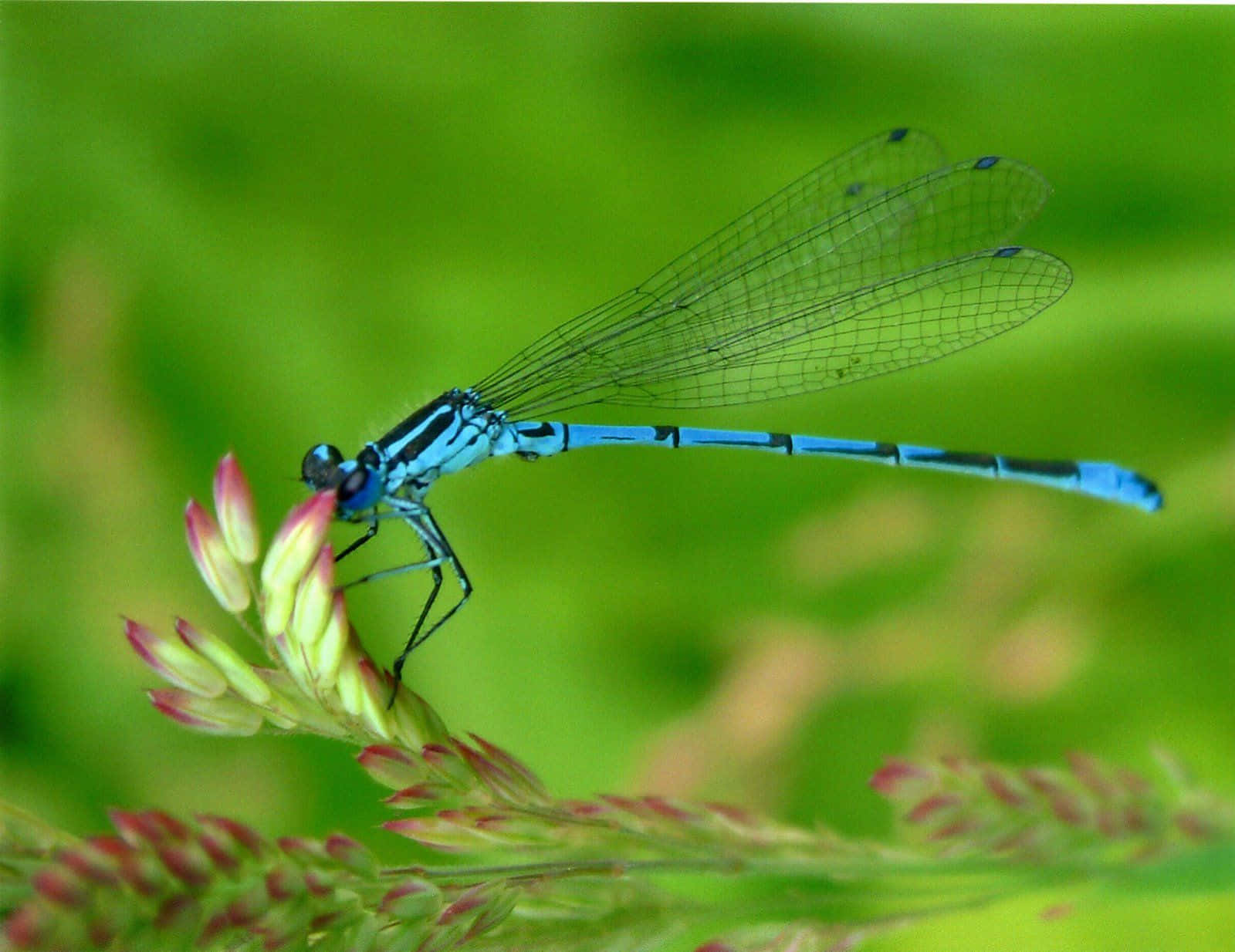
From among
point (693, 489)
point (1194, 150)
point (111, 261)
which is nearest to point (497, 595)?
point (693, 489)

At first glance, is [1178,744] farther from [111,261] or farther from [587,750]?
[111,261]

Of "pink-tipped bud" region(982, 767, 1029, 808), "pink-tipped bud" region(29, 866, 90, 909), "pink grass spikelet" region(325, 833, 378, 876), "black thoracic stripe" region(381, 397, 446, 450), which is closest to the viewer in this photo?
"pink-tipped bud" region(29, 866, 90, 909)

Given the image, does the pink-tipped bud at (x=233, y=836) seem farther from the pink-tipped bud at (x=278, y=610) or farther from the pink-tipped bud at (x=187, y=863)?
the pink-tipped bud at (x=278, y=610)

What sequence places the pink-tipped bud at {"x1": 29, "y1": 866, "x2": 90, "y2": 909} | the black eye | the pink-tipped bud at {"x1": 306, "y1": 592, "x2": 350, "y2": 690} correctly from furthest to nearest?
the black eye, the pink-tipped bud at {"x1": 306, "y1": 592, "x2": 350, "y2": 690}, the pink-tipped bud at {"x1": 29, "y1": 866, "x2": 90, "y2": 909}

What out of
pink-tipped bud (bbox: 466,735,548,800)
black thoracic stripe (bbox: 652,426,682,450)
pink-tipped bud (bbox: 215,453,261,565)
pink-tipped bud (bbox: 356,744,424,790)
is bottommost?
pink-tipped bud (bbox: 356,744,424,790)

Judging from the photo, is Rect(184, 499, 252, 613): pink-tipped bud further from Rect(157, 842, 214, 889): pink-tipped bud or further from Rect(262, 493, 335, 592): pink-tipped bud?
Rect(157, 842, 214, 889): pink-tipped bud

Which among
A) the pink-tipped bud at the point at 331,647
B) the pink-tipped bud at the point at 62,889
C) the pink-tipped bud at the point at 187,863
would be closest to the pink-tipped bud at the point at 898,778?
the pink-tipped bud at the point at 331,647

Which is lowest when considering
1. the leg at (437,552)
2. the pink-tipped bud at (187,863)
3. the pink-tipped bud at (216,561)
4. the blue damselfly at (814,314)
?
the pink-tipped bud at (187,863)

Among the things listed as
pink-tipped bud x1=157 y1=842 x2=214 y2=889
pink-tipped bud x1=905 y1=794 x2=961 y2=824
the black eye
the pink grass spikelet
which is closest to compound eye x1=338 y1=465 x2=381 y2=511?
the black eye
